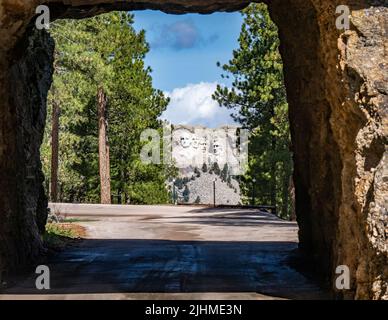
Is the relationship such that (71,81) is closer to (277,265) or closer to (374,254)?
(277,265)

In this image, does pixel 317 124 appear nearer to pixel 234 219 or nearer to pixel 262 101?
pixel 234 219

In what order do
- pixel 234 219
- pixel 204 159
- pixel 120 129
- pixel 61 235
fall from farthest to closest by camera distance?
pixel 204 159 → pixel 120 129 → pixel 234 219 → pixel 61 235

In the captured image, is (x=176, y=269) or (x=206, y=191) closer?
(x=176, y=269)

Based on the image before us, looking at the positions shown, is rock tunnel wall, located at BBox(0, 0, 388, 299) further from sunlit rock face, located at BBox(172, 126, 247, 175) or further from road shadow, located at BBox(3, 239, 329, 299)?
sunlit rock face, located at BBox(172, 126, 247, 175)

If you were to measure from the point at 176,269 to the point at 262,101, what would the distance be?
2949cm

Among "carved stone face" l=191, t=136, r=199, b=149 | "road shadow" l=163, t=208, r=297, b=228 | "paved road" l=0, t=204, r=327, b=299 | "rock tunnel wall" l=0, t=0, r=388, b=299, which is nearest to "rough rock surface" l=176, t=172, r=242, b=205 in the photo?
"carved stone face" l=191, t=136, r=199, b=149

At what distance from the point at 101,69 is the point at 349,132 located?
24.3 m

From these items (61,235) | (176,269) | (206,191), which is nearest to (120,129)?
(61,235)

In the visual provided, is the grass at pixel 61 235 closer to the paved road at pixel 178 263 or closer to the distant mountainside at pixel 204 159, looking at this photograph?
the paved road at pixel 178 263

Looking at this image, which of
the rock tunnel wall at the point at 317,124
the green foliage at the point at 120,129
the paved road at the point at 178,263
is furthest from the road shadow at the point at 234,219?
the green foliage at the point at 120,129

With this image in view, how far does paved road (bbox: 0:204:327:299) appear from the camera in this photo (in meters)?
11.4

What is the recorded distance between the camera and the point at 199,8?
15.5m

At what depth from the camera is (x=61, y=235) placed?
20.3 m

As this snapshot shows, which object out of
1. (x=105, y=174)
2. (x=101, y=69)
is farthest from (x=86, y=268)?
(x=105, y=174)
